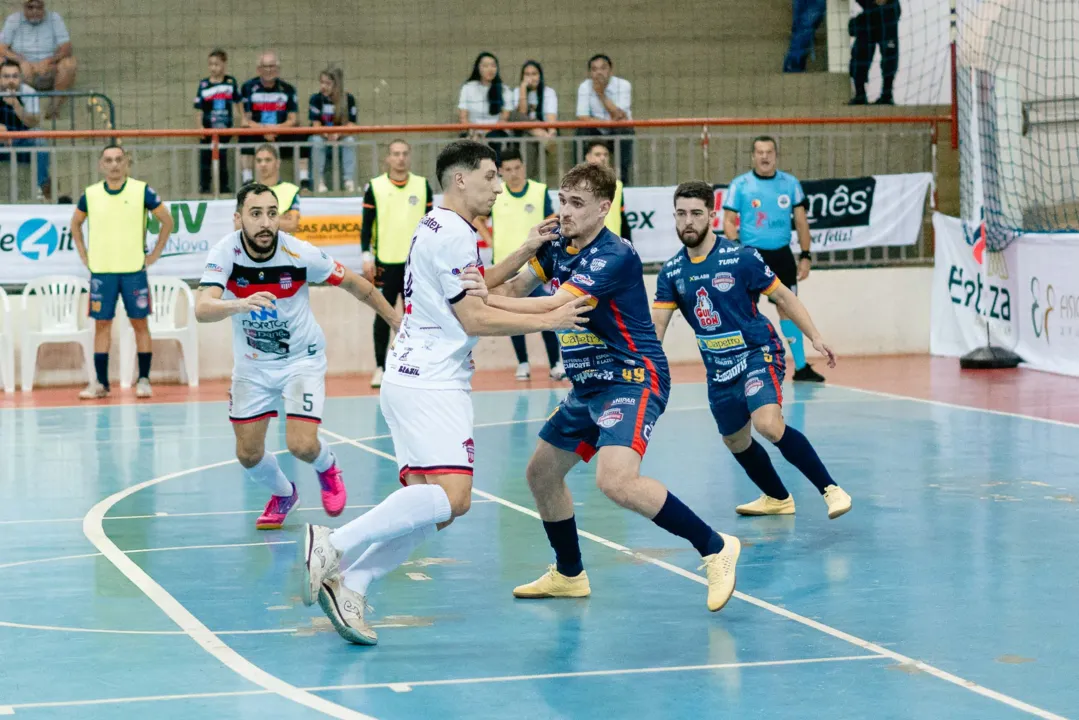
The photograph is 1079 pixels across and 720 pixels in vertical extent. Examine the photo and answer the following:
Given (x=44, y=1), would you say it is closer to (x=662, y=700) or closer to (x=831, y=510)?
(x=831, y=510)

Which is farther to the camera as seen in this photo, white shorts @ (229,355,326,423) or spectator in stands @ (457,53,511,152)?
spectator in stands @ (457,53,511,152)

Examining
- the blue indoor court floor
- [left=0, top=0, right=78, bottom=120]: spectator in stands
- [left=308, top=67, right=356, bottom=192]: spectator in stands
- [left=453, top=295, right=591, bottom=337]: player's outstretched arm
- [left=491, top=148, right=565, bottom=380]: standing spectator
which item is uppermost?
[left=0, top=0, right=78, bottom=120]: spectator in stands

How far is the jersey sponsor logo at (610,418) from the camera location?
6.12 meters

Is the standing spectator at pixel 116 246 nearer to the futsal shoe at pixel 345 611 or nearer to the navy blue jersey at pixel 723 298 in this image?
the navy blue jersey at pixel 723 298

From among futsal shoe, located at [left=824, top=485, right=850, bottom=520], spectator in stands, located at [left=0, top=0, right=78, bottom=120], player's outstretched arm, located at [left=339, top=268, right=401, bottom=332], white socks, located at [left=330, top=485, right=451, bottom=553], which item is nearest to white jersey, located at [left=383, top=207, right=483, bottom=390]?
white socks, located at [left=330, top=485, right=451, bottom=553]

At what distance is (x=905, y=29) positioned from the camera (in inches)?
800

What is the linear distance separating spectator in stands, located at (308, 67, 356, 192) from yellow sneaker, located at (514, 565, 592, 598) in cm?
1026

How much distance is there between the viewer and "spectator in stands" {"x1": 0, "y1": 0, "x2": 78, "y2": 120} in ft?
59.4

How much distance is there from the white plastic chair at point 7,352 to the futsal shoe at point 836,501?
949 cm

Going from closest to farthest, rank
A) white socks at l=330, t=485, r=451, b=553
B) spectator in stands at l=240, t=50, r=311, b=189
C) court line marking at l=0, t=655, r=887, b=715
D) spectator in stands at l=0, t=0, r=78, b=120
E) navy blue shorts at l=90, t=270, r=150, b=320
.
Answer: court line marking at l=0, t=655, r=887, b=715 → white socks at l=330, t=485, r=451, b=553 → navy blue shorts at l=90, t=270, r=150, b=320 → spectator in stands at l=240, t=50, r=311, b=189 → spectator in stands at l=0, t=0, r=78, b=120

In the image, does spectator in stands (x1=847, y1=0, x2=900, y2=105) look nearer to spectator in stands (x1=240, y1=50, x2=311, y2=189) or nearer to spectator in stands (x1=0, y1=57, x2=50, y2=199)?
spectator in stands (x1=240, y1=50, x2=311, y2=189)

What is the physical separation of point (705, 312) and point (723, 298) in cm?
12

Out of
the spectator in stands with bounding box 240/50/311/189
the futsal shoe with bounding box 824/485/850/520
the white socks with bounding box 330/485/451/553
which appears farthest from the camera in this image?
the spectator in stands with bounding box 240/50/311/189

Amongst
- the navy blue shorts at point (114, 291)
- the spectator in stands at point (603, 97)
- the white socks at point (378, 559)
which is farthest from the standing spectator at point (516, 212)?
the white socks at point (378, 559)
